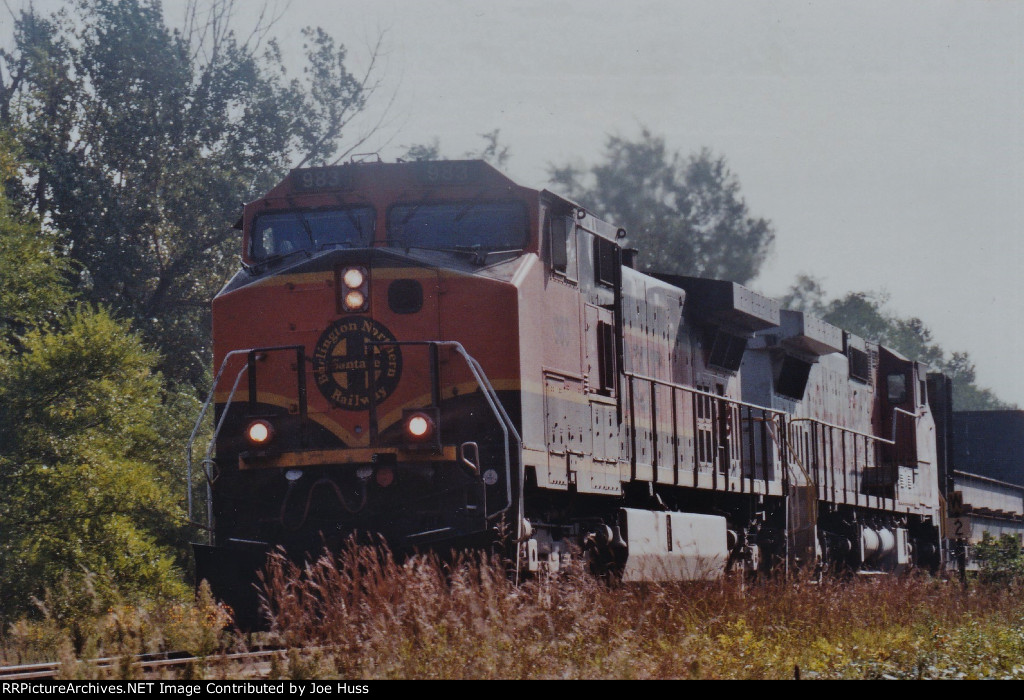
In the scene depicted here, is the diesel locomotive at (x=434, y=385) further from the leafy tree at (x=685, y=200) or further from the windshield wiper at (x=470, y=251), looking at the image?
the leafy tree at (x=685, y=200)

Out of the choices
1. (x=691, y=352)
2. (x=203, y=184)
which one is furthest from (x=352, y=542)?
(x=203, y=184)

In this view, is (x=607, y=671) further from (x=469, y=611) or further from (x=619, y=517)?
(x=619, y=517)

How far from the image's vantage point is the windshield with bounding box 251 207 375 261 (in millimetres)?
9461

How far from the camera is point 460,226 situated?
30.8ft

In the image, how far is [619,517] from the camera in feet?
32.7

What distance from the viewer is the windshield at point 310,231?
9461 mm

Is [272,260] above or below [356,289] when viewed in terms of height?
above

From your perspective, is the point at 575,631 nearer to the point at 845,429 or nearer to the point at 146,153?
the point at 845,429

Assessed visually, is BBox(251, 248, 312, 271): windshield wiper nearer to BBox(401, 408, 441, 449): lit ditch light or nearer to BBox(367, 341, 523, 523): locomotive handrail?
BBox(367, 341, 523, 523): locomotive handrail

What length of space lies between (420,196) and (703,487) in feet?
14.0

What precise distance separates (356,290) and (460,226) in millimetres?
991

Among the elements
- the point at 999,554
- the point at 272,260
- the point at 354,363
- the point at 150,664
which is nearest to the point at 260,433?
the point at 354,363

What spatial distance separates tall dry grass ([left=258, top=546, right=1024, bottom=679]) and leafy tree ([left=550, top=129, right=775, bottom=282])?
44.4 m
